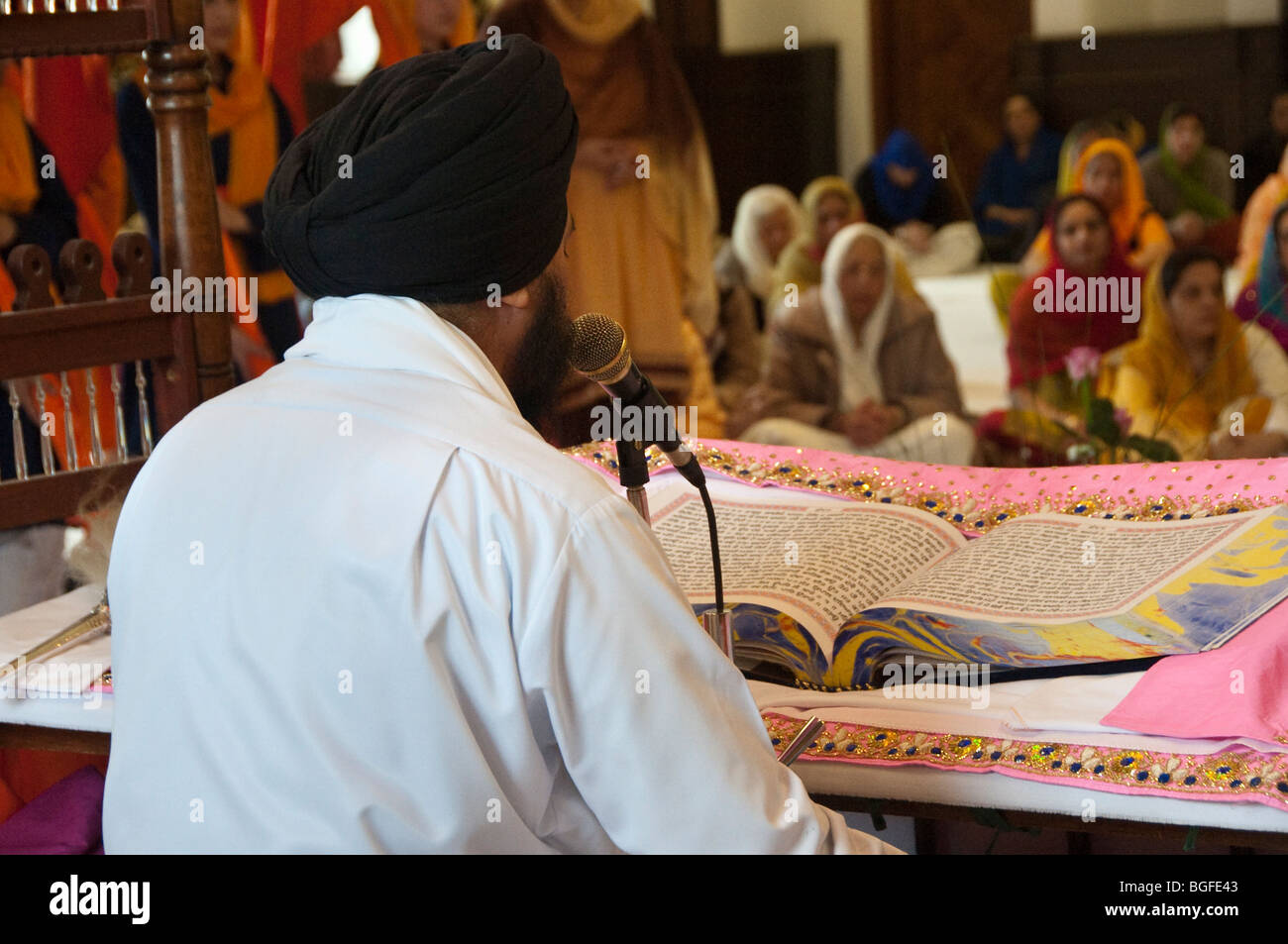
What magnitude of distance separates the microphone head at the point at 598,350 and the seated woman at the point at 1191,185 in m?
3.55

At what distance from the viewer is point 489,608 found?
2.77 feet

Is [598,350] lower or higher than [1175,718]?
higher

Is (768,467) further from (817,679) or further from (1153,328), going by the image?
(1153,328)

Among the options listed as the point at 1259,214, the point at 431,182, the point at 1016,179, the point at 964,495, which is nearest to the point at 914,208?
the point at 1016,179

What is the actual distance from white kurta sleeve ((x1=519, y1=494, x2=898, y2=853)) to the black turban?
0.65 feet

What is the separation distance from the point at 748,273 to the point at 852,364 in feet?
2.31

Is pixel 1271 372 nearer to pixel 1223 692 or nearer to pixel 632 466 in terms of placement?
pixel 1223 692

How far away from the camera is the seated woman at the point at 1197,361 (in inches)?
129

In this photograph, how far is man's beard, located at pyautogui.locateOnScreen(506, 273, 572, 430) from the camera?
1.03 m

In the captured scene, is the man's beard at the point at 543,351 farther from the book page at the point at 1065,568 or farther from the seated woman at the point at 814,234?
the seated woman at the point at 814,234

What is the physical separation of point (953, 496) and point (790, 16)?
12.8 feet

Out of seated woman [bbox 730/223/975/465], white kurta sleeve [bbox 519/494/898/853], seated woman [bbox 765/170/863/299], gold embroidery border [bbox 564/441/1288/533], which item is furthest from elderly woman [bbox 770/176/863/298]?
white kurta sleeve [bbox 519/494/898/853]

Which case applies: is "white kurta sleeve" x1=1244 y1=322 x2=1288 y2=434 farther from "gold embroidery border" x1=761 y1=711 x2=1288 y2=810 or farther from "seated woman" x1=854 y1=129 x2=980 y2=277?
"gold embroidery border" x1=761 y1=711 x2=1288 y2=810

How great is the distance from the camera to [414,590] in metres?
0.85
